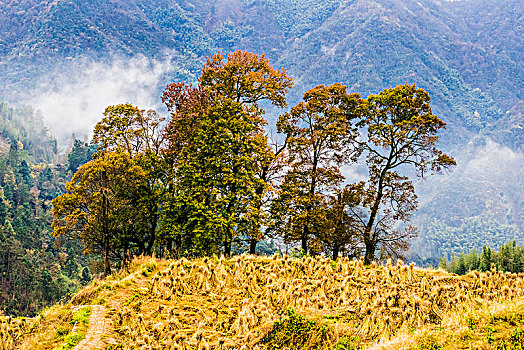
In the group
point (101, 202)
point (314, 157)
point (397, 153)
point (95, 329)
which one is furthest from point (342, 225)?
point (95, 329)

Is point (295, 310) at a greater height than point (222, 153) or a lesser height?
lesser

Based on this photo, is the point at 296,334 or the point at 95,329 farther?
the point at 95,329

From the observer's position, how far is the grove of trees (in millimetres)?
21281

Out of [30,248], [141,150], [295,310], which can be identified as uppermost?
[141,150]

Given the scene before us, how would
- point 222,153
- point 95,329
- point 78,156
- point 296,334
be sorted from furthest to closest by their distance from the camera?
point 78,156 → point 222,153 → point 95,329 → point 296,334

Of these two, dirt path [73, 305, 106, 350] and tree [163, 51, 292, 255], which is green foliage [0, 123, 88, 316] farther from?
dirt path [73, 305, 106, 350]

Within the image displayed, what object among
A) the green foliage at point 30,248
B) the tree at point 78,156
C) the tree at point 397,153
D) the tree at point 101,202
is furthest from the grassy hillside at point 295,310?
the tree at point 78,156

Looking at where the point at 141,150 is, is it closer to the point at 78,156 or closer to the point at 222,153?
the point at 222,153

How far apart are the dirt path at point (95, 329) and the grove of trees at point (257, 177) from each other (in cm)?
1223

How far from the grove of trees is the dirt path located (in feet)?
40.1

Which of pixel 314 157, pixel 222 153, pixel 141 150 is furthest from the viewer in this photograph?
pixel 141 150

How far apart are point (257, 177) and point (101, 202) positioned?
8.03 metres

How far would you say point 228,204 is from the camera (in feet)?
70.0

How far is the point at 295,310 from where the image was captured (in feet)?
23.5
